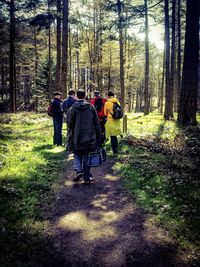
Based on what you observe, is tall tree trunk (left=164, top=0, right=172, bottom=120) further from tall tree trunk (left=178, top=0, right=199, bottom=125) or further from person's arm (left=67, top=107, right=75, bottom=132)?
person's arm (left=67, top=107, right=75, bottom=132)

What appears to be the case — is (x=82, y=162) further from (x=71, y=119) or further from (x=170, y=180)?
(x=170, y=180)

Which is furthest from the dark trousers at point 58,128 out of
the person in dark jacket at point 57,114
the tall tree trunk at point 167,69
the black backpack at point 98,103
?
Answer: the tall tree trunk at point 167,69

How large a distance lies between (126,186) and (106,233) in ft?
8.60

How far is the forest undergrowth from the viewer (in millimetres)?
4785

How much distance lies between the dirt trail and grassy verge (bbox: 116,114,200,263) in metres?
0.29

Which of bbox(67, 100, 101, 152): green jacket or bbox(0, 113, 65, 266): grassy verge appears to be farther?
bbox(67, 100, 101, 152): green jacket

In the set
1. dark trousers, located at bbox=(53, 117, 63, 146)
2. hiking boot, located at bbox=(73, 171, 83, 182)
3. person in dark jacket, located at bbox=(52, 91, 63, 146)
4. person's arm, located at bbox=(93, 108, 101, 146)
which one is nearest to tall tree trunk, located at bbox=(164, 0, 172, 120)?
person in dark jacket, located at bbox=(52, 91, 63, 146)

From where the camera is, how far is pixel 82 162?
795 cm

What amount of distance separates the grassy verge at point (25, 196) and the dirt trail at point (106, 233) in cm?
35

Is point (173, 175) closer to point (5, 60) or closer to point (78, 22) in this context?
point (78, 22)

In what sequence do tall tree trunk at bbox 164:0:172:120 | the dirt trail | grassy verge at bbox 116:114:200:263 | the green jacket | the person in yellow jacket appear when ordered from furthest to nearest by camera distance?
1. tall tree trunk at bbox 164:0:172:120
2. the person in yellow jacket
3. the green jacket
4. grassy verge at bbox 116:114:200:263
5. the dirt trail

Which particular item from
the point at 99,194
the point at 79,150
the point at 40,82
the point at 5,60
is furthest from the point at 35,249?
the point at 5,60

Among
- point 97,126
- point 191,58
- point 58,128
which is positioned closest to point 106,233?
point 97,126

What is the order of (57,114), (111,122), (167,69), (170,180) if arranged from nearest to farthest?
(170,180), (111,122), (57,114), (167,69)
